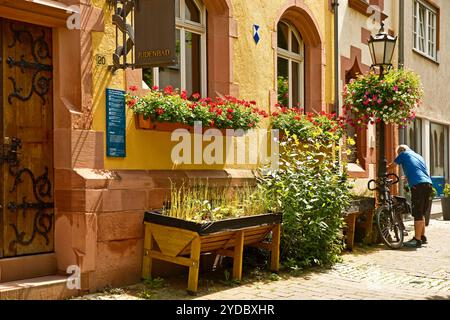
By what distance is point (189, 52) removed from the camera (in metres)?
8.09

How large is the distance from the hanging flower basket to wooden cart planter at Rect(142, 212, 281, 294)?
11.6 feet

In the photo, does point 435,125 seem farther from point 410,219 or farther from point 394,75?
point 394,75

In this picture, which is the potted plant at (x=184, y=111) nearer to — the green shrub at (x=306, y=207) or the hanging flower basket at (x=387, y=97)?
the green shrub at (x=306, y=207)

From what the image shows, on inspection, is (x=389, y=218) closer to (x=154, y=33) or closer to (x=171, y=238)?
(x=171, y=238)

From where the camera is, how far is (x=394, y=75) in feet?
31.9

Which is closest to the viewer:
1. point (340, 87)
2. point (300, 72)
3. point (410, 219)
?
point (300, 72)

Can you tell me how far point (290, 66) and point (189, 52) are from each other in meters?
2.80

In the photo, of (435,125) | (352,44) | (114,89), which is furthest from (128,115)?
(435,125)

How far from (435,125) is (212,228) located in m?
12.7

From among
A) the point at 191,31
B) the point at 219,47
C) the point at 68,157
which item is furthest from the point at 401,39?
the point at 68,157

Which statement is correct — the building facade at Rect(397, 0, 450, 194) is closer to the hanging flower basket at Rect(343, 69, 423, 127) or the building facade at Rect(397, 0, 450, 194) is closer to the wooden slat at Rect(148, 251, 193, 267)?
the hanging flower basket at Rect(343, 69, 423, 127)

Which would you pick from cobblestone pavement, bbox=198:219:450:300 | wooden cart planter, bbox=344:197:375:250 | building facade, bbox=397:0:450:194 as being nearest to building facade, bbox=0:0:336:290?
cobblestone pavement, bbox=198:219:450:300

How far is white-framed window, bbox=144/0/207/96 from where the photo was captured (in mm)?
7703
